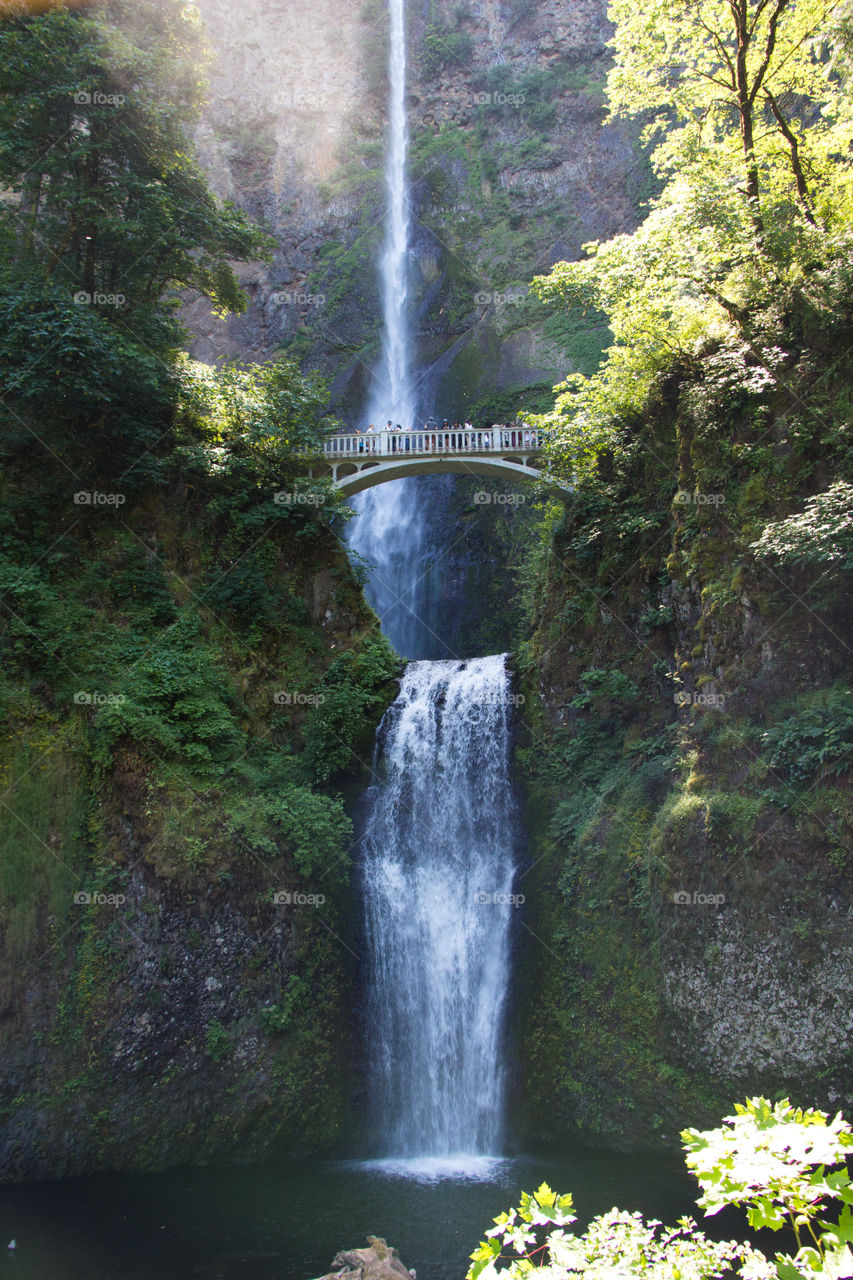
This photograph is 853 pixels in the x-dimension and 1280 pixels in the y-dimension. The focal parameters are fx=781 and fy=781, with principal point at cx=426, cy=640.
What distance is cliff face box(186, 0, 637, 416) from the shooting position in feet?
105

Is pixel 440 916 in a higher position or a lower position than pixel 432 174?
lower

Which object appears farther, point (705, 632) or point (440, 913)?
point (440, 913)

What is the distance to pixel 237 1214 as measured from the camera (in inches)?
411

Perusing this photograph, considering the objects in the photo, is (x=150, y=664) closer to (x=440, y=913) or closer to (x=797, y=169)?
(x=440, y=913)


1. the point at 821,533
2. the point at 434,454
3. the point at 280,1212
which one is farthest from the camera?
the point at 434,454

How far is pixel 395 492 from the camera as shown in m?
28.7

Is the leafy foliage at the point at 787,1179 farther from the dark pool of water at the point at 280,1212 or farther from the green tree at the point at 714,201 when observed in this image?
the green tree at the point at 714,201

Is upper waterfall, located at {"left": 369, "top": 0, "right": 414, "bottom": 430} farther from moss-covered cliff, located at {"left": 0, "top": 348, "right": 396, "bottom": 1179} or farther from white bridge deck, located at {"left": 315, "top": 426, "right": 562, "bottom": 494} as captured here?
moss-covered cliff, located at {"left": 0, "top": 348, "right": 396, "bottom": 1179}

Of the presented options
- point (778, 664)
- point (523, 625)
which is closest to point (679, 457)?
point (778, 664)

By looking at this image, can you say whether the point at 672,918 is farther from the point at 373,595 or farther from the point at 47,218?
the point at 47,218

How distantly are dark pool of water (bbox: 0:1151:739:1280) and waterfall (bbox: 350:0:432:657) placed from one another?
51.4 ft

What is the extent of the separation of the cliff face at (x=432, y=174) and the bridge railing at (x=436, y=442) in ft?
27.8

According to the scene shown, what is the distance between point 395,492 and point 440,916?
58.2 feet

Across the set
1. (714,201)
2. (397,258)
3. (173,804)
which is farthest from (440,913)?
(397,258)
